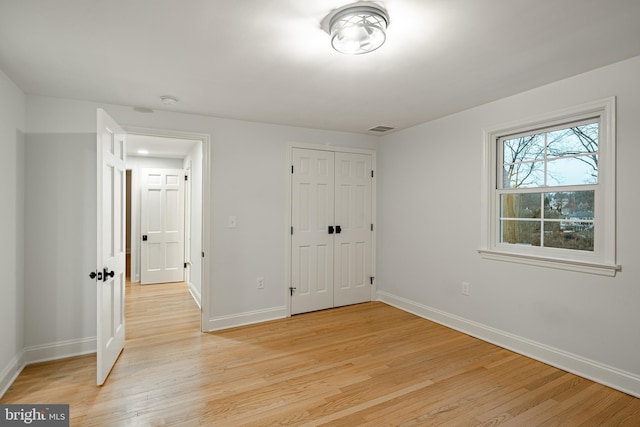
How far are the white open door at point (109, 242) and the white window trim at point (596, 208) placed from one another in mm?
3381

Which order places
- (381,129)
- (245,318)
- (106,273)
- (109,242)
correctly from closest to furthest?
(106,273) → (109,242) → (245,318) → (381,129)

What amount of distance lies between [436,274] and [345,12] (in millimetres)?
3039

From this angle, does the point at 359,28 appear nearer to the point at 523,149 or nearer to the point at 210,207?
the point at 523,149

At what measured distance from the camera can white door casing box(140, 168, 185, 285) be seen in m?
5.84

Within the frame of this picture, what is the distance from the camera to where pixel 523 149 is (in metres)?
3.09

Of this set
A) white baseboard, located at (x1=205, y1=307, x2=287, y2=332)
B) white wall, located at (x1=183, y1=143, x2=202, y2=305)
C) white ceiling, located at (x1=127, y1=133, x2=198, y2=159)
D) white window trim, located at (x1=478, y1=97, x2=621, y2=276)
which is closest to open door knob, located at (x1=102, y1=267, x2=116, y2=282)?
white baseboard, located at (x1=205, y1=307, x2=287, y2=332)

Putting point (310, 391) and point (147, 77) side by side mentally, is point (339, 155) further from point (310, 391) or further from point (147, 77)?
point (310, 391)

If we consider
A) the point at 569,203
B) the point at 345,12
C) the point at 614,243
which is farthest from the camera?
the point at 569,203

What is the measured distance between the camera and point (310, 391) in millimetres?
2391

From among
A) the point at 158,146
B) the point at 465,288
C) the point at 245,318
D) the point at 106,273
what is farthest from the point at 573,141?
the point at 158,146

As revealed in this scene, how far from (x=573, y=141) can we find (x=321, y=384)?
2838mm

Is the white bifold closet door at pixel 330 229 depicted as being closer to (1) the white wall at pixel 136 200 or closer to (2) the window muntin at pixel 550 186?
(2) the window muntin at pixel 550 186

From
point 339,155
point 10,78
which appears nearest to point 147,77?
point 10,78

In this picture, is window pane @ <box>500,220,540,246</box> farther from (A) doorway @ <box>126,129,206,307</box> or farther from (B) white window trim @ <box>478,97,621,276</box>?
(A) doorway @ <box>126,129,206,307</box>
